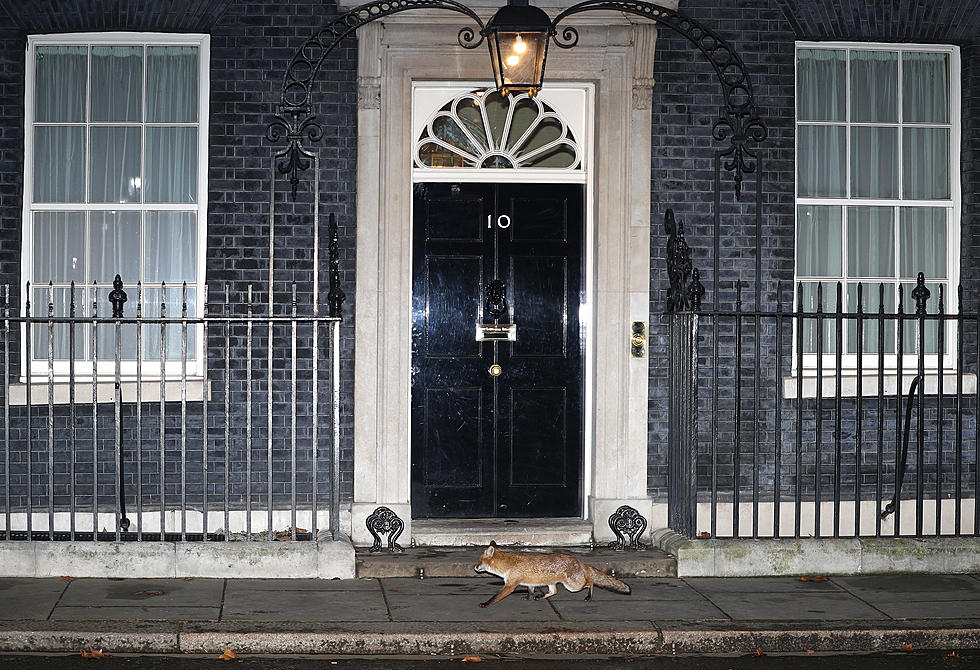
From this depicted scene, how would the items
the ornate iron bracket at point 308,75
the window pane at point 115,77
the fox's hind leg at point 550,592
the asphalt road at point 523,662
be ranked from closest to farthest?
the asphalt road at point 523,662
the fox's hind leg at point 550,592
the ornate iron bracket at point 308,75
the window pane at point 115,77

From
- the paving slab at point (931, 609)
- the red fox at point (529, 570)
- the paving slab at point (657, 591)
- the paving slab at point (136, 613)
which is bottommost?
the paving slab at point (931, 609)

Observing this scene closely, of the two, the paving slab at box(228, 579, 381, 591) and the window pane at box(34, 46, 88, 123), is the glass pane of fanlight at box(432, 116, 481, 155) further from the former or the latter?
the paving slab at box(228, 579, 381, 591)

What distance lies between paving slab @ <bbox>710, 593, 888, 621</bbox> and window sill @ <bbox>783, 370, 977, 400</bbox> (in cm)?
177

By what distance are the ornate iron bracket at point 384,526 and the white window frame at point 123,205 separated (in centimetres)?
162

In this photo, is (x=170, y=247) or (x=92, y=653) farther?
(x=170, y=247)

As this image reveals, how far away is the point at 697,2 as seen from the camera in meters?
8.32

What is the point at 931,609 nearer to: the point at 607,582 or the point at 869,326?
the point at 607,582

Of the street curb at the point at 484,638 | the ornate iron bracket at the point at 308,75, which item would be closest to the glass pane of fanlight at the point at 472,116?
the ornate iron bracket at the point at 308,75

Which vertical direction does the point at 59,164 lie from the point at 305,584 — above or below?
above

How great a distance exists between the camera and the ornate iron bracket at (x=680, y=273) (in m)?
7.41

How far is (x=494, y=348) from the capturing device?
834 centimetres

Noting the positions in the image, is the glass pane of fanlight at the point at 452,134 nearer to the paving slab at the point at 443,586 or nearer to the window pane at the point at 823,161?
the window pane at the point at 823,161

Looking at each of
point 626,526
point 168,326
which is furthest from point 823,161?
point 168,326

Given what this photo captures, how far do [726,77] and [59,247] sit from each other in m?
4.97
